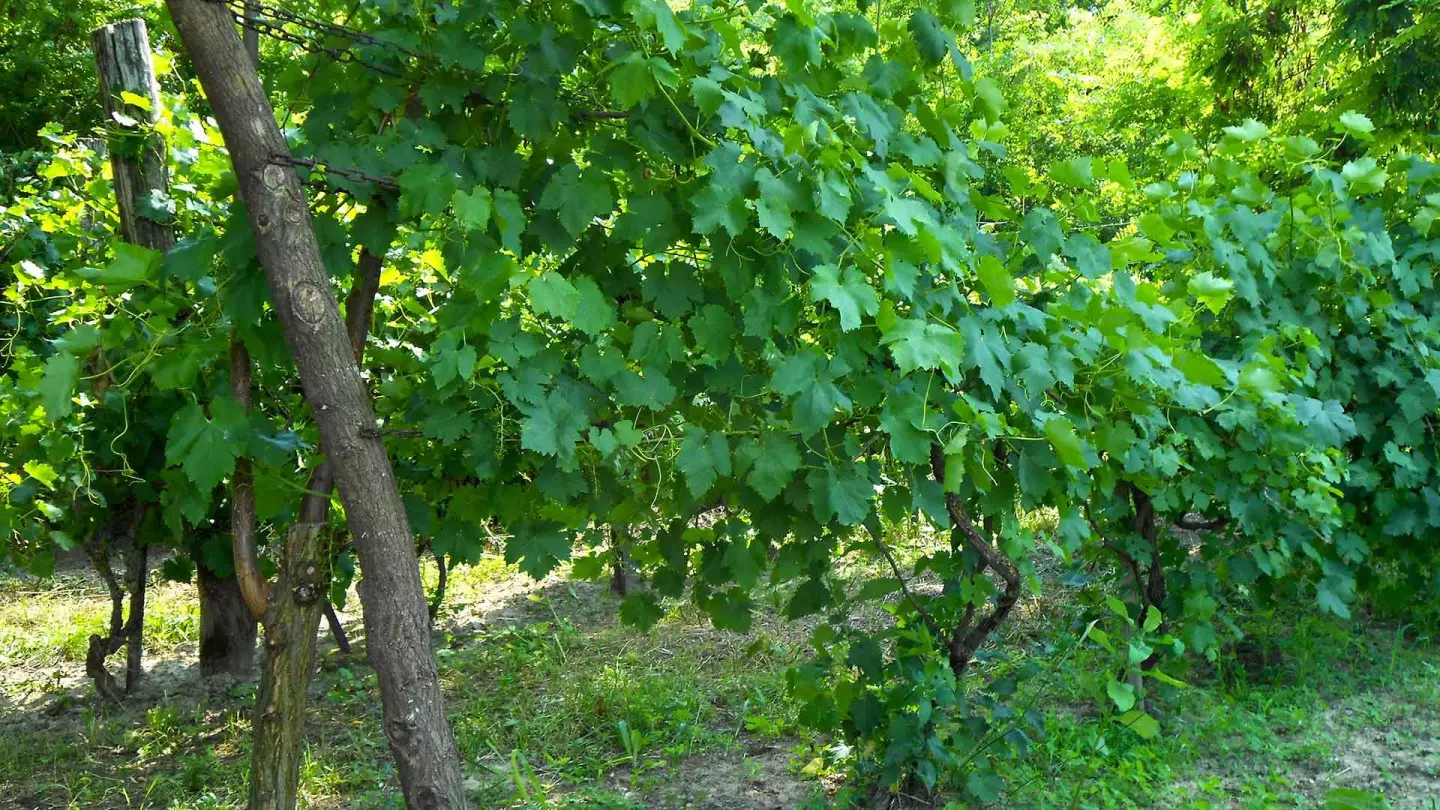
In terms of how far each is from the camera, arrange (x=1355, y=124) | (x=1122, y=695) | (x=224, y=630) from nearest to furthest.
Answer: (x=1122, y=695), (x=1355, y=124), (x=224, y=630)

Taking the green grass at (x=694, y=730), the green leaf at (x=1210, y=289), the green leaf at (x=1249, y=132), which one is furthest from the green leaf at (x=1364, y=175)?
the green grass at (x=694, y=730)

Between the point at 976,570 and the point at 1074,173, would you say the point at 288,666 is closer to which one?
the point at 976,570

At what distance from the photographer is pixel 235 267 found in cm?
236

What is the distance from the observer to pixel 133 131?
372 cm

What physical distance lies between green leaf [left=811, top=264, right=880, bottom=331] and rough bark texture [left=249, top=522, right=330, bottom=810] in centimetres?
121

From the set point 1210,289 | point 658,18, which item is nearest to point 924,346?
point 658,18

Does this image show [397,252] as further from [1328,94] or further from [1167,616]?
[1328,94]

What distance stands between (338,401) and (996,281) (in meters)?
1.36

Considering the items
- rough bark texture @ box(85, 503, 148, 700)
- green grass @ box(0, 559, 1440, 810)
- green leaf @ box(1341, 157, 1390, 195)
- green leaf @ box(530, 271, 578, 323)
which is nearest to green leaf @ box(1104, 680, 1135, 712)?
green grass @ box(0, 559, 1440, 810)

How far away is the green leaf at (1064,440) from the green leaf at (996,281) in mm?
282

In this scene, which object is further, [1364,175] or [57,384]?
[1364,175]

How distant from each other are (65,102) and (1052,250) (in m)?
10.3

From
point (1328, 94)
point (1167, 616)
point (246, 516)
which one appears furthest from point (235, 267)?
point (1328, 94)

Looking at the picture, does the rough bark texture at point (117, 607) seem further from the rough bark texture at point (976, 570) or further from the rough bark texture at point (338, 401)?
the rough bark texture at point (976, 570)
